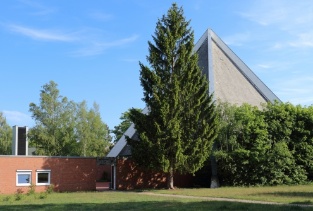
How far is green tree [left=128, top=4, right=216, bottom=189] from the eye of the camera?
101ft

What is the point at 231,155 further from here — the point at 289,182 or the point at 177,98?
the point at 177,98

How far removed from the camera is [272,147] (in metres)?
35.0

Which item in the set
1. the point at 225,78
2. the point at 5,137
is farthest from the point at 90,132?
the point at 225,78

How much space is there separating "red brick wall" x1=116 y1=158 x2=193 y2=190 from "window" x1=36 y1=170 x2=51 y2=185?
565 centimetres

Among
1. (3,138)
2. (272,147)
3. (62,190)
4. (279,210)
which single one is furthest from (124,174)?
(3,138)

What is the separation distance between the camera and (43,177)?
105ft

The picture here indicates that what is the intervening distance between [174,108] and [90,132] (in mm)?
27715

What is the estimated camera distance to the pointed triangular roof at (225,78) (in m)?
41.9

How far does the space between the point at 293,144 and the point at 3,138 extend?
46801 mm

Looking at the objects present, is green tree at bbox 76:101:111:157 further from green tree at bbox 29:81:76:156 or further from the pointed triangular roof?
the pointed triangular roof

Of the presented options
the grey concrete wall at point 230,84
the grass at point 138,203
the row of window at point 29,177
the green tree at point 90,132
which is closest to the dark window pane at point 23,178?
the row of window at point 29,177

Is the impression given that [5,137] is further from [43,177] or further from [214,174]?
[214,174]

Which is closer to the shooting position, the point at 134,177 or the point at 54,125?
the point at 134,177

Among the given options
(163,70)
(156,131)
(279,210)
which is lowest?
(279,210)
